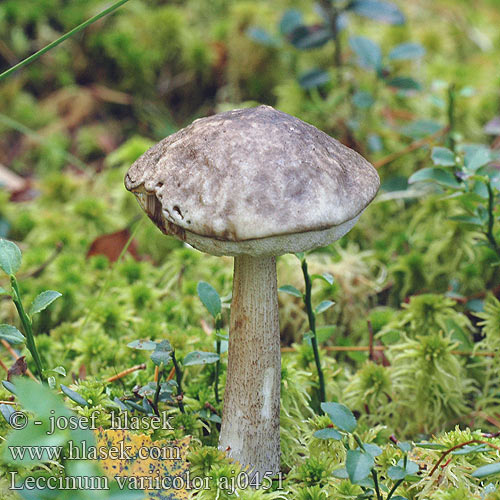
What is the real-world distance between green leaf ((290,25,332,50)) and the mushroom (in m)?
1.64

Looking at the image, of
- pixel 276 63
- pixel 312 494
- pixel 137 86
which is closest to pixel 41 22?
pixel 137 86

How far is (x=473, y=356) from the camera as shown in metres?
1.92

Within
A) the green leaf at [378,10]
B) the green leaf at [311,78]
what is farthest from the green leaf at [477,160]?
the green leaf at [311,78]

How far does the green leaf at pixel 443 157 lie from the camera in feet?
6.03

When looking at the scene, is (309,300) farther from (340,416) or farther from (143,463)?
(143,463)

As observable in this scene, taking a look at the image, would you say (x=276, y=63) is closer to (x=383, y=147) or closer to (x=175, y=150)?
(x=383, y=147)

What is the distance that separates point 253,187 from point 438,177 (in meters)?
0.93

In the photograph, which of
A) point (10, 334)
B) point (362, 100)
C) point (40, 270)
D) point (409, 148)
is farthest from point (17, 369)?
point (409, 148)

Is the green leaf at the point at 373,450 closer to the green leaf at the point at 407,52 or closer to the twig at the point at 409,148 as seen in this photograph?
the twig at the point at 409,148

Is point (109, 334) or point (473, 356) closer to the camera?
point (473, 356)

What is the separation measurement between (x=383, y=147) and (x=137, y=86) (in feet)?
5.46

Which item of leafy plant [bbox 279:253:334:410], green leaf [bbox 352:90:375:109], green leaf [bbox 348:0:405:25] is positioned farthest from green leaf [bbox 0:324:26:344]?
green leaf [bbox 348:0:405:25]

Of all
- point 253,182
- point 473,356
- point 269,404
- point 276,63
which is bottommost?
point 473,356

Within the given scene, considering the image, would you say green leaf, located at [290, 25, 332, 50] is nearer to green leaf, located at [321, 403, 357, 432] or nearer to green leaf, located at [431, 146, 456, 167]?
green leaf, located at [431, 146, 456, 167]
